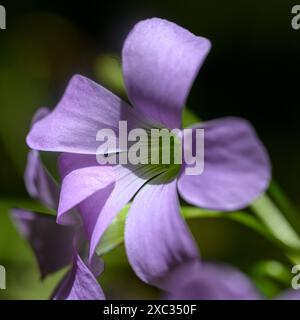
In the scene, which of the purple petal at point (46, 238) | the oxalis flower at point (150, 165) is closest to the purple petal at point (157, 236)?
the oxalis flower at point (150, 165)

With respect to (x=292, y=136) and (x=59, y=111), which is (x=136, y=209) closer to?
(x=59, y=111)

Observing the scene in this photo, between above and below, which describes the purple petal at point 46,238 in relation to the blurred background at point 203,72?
below

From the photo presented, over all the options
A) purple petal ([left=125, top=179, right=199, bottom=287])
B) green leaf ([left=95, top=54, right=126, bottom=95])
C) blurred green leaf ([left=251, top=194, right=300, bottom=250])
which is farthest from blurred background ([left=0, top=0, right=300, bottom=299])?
purple petal ([left=125, top=179, right=199, bottom=287])

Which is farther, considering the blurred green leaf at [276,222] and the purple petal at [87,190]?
the blurred green leaf at [276,222]

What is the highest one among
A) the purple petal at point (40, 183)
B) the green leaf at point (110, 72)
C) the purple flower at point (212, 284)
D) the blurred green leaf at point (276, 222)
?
the green leaf at point (110, 72)

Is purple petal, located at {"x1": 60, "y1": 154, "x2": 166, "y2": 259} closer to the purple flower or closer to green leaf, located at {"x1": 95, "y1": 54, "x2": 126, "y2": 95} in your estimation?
the purple flower
